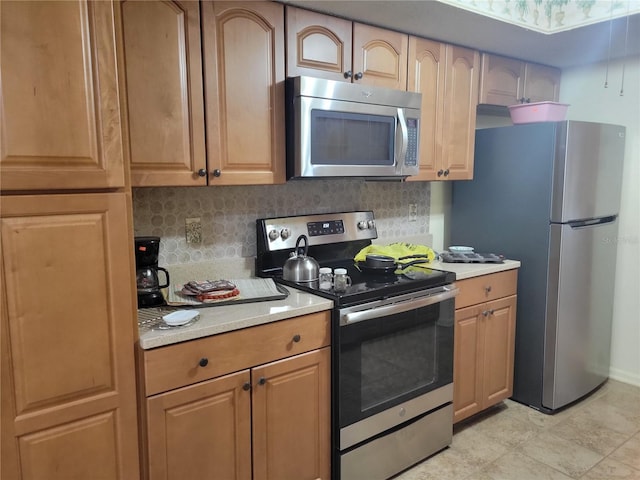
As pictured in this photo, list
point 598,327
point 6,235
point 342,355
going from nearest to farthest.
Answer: point 6,235
point 342,355
point 598,327

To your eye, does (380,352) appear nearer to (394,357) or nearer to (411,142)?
(394,357)

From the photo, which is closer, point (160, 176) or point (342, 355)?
point (160, 176)

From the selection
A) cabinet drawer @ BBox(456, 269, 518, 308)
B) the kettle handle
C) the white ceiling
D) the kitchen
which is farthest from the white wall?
the kettle handle

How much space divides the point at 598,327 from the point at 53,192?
2.98 metres

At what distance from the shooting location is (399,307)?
204 centimetres

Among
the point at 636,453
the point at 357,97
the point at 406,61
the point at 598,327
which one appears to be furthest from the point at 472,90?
the point at 636,453

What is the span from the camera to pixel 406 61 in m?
2.40

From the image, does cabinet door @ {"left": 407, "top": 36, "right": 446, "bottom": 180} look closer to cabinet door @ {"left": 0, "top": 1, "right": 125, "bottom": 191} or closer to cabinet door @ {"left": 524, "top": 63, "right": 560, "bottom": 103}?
cabinet door @ {"left": 524, "top": 63, "right": 560, "bottom": 103}

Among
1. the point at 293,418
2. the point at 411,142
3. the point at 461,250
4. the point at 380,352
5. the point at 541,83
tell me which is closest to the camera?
the point at 293,418

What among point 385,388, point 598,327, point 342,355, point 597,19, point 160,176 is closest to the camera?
point 160,176

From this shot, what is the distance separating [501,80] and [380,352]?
183cm

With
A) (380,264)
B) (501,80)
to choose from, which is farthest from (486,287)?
(501,80)

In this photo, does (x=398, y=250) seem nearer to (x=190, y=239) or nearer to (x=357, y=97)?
(x=357, y=97)

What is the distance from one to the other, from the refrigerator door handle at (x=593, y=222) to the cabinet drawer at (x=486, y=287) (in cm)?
40
